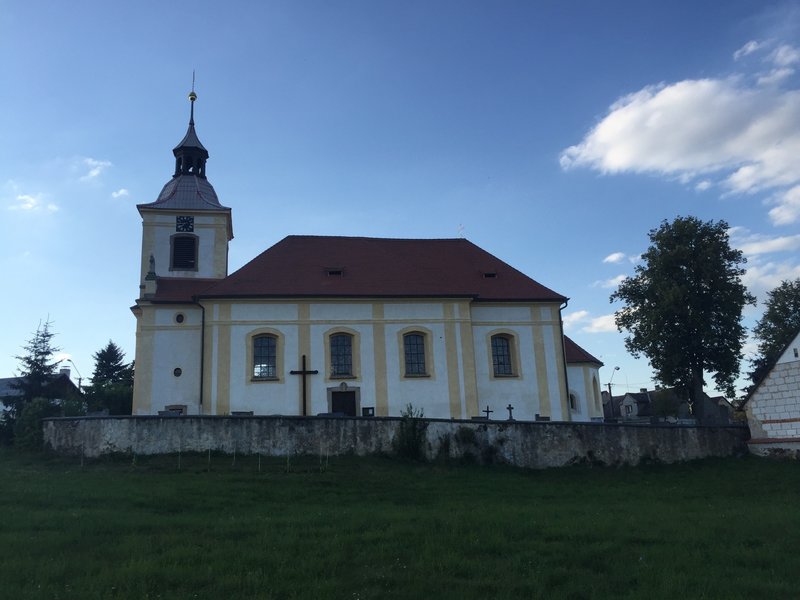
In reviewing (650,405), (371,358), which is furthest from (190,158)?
(650,405)

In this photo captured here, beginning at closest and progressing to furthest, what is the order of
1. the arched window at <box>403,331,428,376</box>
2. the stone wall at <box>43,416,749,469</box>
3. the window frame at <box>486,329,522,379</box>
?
1. the stone wall at <box>43,416,749,469</box>
2. the arched window at <box>403,331,428,376</box>
3. the window frame at <box>486,329,522,379</box>

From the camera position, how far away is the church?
26664 millimetres

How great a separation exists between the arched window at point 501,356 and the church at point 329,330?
0.06 meters

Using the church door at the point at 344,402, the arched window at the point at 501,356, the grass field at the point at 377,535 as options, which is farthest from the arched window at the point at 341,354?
the grass field at the point at 377,535

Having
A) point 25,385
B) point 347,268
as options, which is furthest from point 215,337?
point 25,385

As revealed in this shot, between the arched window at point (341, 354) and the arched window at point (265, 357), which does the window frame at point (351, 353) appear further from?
the arched window at point (265, 357)

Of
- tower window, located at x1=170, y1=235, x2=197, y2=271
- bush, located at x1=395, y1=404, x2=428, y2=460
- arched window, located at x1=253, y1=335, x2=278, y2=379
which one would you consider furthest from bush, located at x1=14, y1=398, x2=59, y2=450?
bush, located at x1=395, y1=404, x2=428, y2=460

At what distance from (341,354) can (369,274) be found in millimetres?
3901

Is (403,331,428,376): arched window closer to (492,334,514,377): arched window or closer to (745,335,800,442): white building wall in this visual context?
(492,334,514,377): arched window

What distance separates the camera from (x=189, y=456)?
1936cm

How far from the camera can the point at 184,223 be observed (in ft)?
99.1

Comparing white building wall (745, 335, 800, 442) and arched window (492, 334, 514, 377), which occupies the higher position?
arched window (492, 334, 514, 377)

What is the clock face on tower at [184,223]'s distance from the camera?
98.9 feet

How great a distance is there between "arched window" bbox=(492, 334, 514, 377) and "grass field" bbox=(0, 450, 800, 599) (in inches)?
423
